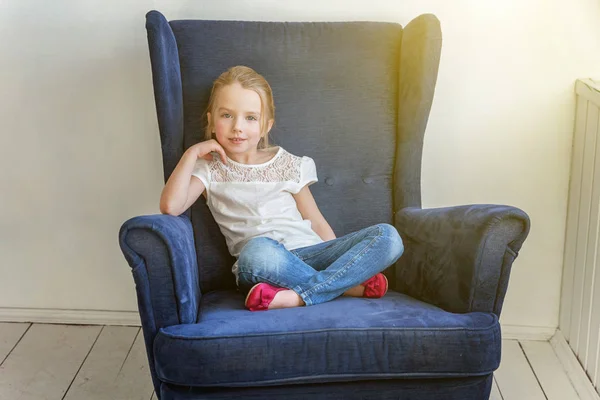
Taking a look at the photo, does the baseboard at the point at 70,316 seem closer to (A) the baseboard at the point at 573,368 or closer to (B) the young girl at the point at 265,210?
(B) the young girl at the point at 265,210

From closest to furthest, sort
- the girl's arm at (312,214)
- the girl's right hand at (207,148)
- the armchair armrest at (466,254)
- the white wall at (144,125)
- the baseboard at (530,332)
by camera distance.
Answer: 1. the armchair armrest at (466,254)
2. the girl's right hand at (207,148)
3. the girl's arm at (312,214)
4. the white wall at (144,125)
5. the baseboard at (530,332)

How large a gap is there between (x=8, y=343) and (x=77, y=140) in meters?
0.70

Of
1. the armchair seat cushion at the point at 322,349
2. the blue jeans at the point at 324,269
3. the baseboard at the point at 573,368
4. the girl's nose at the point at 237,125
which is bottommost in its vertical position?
the baseboard at the point at 573,368

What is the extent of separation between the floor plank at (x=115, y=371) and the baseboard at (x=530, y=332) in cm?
120

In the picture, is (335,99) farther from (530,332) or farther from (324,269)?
(530,332)

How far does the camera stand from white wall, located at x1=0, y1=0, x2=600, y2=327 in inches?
93.0

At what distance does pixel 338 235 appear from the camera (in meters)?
2.25

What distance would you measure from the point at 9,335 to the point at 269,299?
1.16 metres

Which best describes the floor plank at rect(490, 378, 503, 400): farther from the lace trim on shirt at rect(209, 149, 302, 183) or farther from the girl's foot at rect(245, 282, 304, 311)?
the lace trim on shirt at rect(209, 149, 302, 183)

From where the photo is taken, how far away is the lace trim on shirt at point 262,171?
212 cm

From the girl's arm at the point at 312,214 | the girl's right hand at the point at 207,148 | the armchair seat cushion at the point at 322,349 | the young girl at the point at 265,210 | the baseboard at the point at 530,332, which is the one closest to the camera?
the armchair seat cushion at the point at 322,349

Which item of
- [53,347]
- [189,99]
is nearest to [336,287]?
[189,99]

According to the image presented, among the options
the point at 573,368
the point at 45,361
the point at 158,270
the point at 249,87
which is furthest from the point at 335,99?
the point at 45,361

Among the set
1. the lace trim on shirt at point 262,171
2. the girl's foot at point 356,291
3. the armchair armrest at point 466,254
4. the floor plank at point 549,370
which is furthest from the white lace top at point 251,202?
the floor plank at point 549,370
